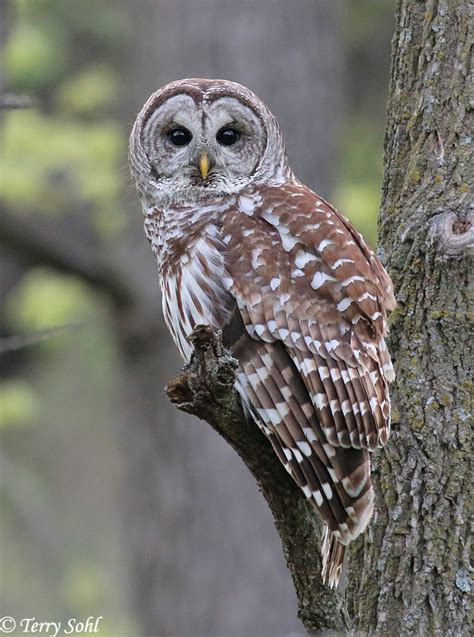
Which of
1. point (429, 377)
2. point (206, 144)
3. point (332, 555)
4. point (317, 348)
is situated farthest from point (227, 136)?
point (332, 555)

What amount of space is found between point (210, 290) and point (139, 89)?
17.8 feet

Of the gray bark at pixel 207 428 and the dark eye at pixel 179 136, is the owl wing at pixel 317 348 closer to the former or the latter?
the dark eye at pixel 179 136

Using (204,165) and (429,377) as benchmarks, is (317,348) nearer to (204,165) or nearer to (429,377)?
(429,377)

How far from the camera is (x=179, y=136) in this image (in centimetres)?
465

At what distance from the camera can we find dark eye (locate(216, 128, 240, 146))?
4.62m

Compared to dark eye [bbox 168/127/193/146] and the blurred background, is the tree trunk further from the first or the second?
the blurred background

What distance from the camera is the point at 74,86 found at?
34.5ft

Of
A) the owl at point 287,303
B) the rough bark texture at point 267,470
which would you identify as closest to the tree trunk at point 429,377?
the owl at point 287,303

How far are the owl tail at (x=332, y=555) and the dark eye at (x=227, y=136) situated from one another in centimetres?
165

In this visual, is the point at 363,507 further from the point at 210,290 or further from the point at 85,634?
the point at 85,634

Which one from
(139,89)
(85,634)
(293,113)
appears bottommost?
(85,634)

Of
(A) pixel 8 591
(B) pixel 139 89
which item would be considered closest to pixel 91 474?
(A) pixel 8 591

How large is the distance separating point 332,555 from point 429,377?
2.31 feet

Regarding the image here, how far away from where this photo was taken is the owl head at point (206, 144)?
4527mm
